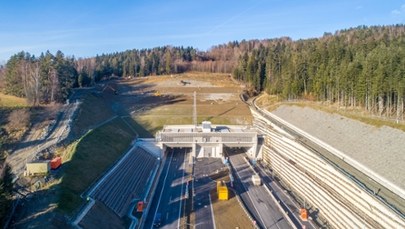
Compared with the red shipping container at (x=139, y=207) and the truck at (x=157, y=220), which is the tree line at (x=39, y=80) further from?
the truck at (x=157, y=220)

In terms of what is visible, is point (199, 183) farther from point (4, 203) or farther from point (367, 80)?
point (367, 80)

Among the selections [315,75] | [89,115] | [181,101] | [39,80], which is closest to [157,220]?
[89,115]

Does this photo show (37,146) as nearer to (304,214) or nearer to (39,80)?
(39,80)

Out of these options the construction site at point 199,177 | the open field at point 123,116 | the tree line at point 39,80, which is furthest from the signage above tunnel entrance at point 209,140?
the tree line at point 39,80

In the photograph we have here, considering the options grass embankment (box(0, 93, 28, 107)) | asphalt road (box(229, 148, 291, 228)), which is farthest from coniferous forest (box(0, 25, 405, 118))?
asphalt road (box(229, 148, 291, 228))

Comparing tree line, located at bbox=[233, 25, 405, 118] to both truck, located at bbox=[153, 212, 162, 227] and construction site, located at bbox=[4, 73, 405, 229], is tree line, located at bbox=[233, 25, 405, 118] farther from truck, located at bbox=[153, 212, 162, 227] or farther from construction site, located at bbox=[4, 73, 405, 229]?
truck, located at bbox=[153, 212, 162, 227]

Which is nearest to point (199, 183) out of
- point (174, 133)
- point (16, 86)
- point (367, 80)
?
point (174, 133)
